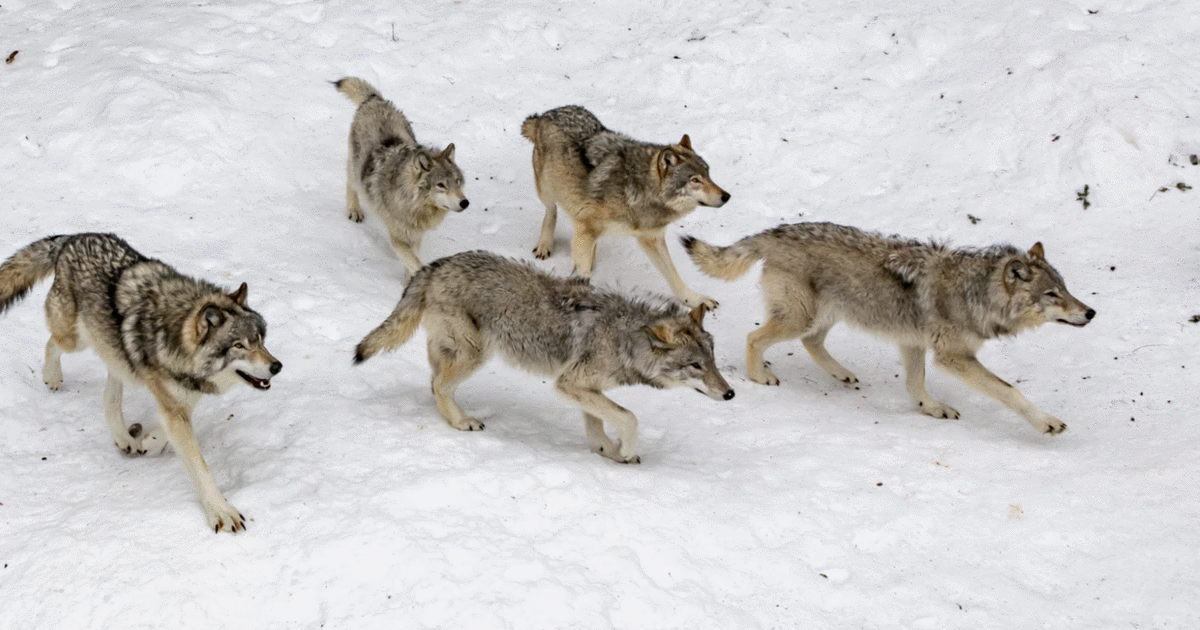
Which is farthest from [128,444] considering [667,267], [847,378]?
[847,378]

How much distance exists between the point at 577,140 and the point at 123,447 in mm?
5331

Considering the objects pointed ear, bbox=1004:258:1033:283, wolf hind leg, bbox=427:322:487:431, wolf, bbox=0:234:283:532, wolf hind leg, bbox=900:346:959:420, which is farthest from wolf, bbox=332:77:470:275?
pointed ear, bbox=1004:258:1033:283

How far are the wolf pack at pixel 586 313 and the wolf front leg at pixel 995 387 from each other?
0.5 inches

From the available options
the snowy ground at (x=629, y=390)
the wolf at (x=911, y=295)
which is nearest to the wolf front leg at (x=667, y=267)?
the snowy ground at (x=629, y=390)

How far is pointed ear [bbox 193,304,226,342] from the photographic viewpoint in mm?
5895

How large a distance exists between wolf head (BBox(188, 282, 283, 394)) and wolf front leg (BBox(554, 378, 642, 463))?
203 cm

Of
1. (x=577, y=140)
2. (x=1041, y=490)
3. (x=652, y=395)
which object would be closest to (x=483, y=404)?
(x=652, y=395)

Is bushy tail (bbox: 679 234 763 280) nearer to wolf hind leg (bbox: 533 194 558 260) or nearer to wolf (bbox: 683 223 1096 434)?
wolf (bbox: 683 223 1096 434)

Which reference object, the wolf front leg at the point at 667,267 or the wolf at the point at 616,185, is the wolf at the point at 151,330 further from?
the wolf front leg at the point at 667,267

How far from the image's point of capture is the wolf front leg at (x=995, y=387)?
733cm

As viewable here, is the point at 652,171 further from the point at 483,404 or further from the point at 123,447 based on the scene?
the point at 123,447

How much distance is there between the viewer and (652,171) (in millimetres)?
9594

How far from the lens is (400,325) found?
286 inches

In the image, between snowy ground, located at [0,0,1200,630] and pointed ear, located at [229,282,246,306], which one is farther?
pointed ear, located at [229,282,246,306]
